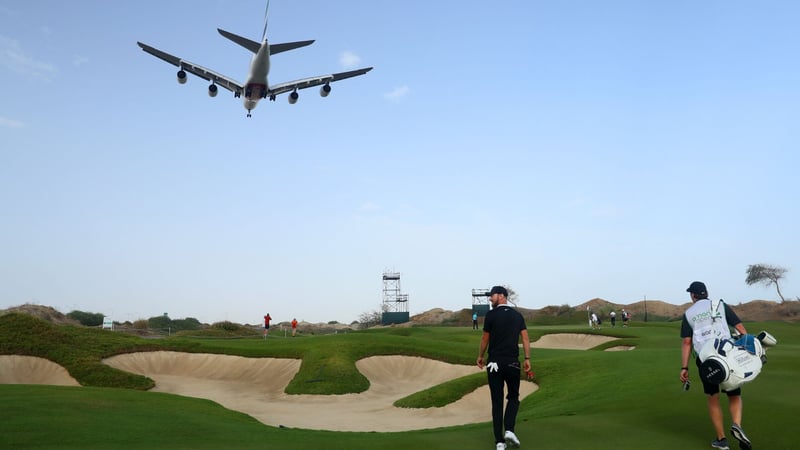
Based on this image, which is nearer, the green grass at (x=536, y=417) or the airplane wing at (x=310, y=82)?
the green grass at (x=536, y=417)

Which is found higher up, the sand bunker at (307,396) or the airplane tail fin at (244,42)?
the airplane tail fin at (244,42)

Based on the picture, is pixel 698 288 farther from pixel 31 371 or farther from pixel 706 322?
pixel 31 371

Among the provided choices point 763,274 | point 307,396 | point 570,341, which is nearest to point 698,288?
point 307,396

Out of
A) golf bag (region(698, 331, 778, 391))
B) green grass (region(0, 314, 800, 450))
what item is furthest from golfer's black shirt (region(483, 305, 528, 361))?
golf bag (region(698, 331, 778, 391))

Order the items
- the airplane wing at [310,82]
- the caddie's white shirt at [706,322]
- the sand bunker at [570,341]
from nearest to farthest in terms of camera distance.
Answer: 1. the caddie's white shirt at [706,322]
2. the airplane wing at [310,82]
3. the sand bunker at [570,341]

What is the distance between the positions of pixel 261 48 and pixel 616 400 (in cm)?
2894

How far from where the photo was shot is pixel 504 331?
9625 millimetres

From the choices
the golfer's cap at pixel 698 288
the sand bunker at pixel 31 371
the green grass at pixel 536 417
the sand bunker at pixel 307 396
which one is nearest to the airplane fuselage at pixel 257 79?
the sand bunker at pixel 307 396

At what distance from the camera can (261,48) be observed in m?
34.4

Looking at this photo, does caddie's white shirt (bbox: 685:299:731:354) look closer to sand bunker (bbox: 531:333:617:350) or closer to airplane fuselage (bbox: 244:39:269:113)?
airplane fuselage (bbox: 244:39:269:113)

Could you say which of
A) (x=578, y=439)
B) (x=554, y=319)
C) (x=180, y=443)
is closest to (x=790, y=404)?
(x=578, y=439)

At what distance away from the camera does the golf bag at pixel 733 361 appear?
8.46m

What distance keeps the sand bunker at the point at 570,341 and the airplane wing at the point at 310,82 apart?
93.2ft

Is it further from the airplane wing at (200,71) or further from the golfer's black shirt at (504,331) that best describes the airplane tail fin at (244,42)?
the golfer's black shirt at (504,331)
